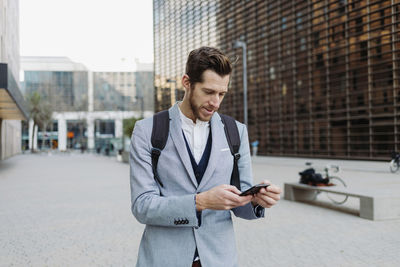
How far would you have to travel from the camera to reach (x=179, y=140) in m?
1.75

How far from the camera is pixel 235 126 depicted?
1963 millimetres

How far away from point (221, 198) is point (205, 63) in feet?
1.93

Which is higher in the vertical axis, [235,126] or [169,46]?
[169,46]

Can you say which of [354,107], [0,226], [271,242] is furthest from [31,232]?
[354,107]

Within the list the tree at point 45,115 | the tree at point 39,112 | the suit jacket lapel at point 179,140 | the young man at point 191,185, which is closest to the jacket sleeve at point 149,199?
the young man at point 191,185

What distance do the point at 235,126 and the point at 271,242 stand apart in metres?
4.61

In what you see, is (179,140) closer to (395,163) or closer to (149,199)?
(149,199)

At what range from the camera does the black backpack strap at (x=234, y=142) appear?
1.88 m

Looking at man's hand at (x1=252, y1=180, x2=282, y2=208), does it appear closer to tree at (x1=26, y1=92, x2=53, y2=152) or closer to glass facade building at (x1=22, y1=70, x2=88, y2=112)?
tree at (x1=26, y1=92, x2=53, y2=152)

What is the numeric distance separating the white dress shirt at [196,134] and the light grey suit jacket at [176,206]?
0.05 m

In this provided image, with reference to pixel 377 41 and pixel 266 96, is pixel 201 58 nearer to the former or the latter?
pixel 377 41

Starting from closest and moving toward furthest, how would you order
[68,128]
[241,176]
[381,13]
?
[241,176], [381,13], [68,128]

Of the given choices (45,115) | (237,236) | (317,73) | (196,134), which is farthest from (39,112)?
(196,134)

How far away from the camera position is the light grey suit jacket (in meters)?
1.62
